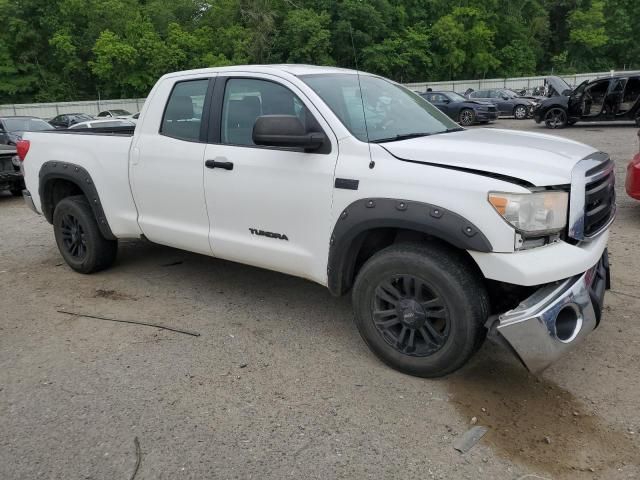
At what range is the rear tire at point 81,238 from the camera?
214 inches

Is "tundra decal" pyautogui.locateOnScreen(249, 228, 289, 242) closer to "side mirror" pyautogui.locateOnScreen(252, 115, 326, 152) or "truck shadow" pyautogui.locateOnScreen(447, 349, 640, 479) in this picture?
"side mirror" pyautogui.locateOnScreen(252, 115, 326, 152)

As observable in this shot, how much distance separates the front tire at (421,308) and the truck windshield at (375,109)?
2.76ft

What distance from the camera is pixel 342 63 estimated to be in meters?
44.5

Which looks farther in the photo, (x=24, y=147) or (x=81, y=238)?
(x=24, y=147)

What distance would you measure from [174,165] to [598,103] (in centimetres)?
1736

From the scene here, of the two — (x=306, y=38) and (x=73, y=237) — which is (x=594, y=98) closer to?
(x=73, y=237)

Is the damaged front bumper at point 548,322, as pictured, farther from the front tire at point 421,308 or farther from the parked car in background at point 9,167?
the parked car in background at point 9,167

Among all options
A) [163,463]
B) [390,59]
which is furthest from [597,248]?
[390,59]

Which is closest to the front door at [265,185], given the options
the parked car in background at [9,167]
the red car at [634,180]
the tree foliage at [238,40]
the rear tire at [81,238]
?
the rear tire at [81,238]

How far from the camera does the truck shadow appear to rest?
2.75m

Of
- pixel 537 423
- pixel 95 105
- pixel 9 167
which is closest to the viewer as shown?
pixel 537 423

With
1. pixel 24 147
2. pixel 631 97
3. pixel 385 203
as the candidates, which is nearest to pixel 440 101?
pixel 631 97

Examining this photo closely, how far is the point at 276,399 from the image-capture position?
336 centimetres

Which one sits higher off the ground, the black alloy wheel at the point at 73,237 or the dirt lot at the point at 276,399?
the black alloy wheel at the point at 73,237
